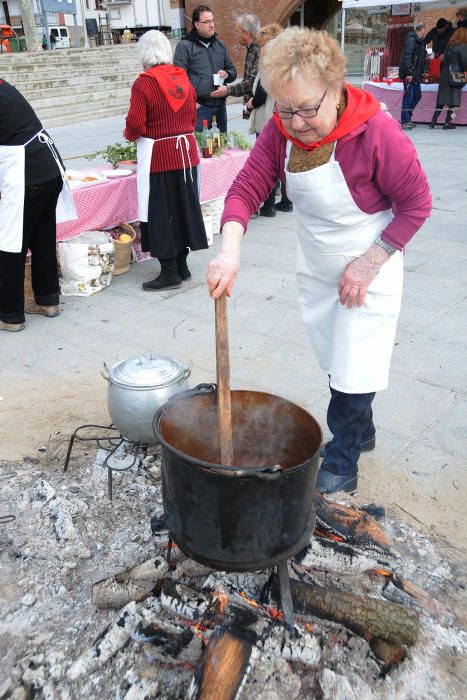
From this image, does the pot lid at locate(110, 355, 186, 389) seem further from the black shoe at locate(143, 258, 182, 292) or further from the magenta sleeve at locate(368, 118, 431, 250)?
the black shoe at locate(143, 258, 182, 292)

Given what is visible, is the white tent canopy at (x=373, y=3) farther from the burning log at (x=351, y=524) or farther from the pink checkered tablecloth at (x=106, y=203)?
the burning log at (x=351, y=524)

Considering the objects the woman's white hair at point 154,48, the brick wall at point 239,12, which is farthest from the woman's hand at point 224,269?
the brick wall at point 239,12

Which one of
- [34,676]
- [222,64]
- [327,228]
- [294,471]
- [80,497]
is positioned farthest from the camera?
[222,64]

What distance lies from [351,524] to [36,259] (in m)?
3.31

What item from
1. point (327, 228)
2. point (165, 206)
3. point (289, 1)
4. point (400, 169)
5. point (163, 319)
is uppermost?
point (289, 1)

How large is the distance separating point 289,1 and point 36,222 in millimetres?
23011

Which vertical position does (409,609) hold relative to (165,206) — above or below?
below

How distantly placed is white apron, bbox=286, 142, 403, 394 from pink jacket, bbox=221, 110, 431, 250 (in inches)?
2.2

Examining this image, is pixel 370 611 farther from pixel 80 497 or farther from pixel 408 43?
pixel 408 43

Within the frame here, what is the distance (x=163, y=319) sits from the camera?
4.68 m

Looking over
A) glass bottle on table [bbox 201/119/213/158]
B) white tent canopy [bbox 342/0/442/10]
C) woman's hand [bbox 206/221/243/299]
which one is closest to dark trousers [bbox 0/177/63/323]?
glass bottle on table [bbox 201/119/213/158]

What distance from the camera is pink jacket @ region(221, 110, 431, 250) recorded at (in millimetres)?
2053

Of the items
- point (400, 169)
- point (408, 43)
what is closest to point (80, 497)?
point (400, 169)

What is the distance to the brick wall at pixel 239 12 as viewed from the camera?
23781 millimetres
